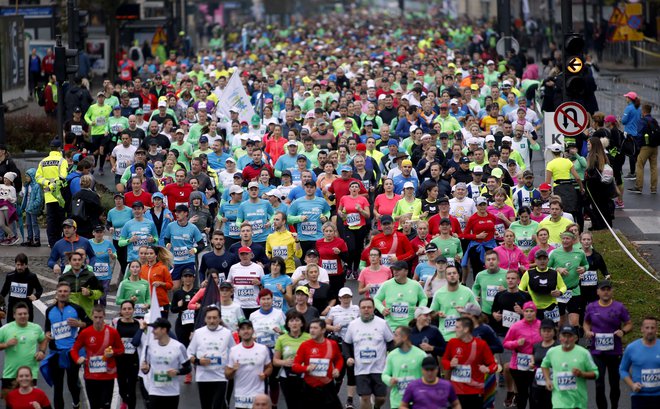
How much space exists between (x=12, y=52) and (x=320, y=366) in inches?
1274

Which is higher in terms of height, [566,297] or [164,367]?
[566,297]

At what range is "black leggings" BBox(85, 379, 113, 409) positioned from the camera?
52.4 ft

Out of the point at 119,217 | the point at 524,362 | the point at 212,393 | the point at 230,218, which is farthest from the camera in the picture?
the point at 230,218

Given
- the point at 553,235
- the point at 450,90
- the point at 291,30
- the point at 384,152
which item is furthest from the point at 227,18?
the point at 553,235

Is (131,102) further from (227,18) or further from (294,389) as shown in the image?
(227,18)

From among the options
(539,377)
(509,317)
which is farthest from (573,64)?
(539,377)

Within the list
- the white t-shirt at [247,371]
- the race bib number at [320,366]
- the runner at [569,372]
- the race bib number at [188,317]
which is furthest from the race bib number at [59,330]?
the runner at [569,372]

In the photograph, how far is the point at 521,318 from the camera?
55.2 ft

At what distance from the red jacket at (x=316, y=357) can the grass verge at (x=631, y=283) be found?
5024 millimetres

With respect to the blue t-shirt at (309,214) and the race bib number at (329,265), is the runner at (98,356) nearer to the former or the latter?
the race bib number at (329,265)

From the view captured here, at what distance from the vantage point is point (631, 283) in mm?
21578

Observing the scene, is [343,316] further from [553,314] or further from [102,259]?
[102,259]

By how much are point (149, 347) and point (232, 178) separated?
824cm

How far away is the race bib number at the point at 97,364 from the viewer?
15.9 meters
